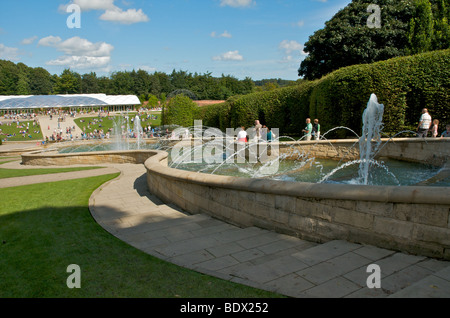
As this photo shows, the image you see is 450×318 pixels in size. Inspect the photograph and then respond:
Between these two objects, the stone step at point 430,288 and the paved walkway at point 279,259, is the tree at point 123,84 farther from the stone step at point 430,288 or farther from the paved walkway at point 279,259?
the stone step at point 430,288

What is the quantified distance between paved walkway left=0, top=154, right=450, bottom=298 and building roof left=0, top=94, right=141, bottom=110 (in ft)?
298

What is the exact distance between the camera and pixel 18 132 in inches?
2005

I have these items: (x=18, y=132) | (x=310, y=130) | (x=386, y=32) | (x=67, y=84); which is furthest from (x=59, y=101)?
(x=310, y=130)

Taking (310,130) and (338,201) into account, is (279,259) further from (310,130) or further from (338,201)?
(310,130)

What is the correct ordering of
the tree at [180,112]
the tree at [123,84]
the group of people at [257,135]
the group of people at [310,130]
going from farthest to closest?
the tree at [123,84], the tree at [180,112], the group of people at [310,130], the group of people at [257,135]

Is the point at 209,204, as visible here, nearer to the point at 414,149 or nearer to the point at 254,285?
the point at 254,285

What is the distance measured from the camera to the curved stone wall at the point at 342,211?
3096 mm

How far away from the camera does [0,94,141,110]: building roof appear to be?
3209 inches

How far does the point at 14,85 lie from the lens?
109m

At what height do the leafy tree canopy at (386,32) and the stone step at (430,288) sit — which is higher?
the leafy tree canopy at (386,32)

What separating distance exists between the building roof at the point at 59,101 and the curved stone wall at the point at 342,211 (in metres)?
91.2

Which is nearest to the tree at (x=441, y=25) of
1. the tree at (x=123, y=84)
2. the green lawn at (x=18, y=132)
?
the green lawn at (x=18, y=132)
